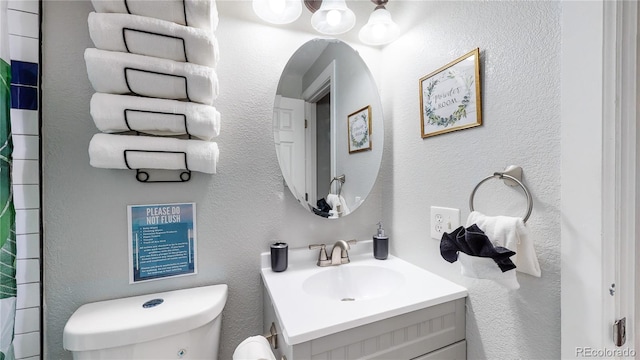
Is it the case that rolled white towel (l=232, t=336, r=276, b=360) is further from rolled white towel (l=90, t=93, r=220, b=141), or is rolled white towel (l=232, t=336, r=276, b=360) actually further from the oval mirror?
rolled white towel (l=90, t=93, r=220, b=141)

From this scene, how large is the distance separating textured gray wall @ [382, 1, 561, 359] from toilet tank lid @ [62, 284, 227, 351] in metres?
0.84

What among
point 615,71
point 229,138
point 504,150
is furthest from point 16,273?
point 615,71

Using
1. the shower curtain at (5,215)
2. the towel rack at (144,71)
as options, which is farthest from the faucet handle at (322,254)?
the shower curtain at (5,215)

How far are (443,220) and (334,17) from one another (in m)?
0.91

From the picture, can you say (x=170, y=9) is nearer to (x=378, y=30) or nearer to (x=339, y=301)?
(x=378, y=30)

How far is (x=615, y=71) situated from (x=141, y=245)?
1.39m

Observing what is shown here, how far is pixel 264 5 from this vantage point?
0.95 metres

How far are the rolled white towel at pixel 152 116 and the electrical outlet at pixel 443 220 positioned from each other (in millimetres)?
858

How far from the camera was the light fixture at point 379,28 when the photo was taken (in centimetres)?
106

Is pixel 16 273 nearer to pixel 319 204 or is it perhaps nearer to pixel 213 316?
pixel 213 316

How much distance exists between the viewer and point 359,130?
115 centimetres

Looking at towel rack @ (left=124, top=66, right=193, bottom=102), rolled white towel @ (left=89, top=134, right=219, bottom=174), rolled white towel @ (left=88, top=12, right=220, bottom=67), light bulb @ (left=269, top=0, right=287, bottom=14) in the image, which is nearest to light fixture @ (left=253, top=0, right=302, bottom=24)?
light bulb @ (left=269, top=0, right=287, bottom=14)

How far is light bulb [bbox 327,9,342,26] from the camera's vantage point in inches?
40.2

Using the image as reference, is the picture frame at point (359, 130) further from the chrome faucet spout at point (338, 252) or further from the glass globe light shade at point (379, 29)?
the chrome faucet spout at point (338, 252)
